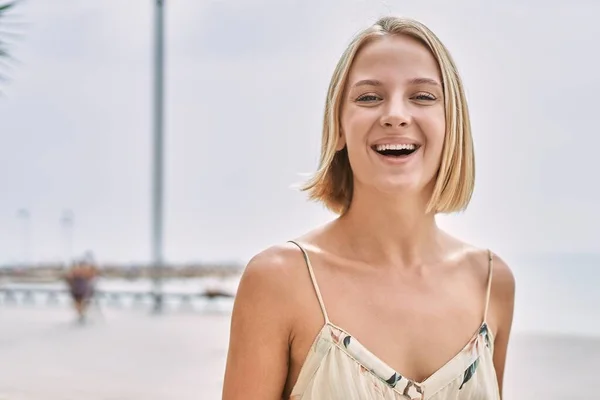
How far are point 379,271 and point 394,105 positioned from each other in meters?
0.36

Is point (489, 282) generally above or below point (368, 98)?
below

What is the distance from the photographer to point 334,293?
6.35 feet

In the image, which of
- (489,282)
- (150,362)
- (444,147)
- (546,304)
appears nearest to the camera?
(444,147)

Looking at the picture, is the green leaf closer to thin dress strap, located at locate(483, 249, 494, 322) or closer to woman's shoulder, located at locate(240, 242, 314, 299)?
thin dress strap, located at locate(483, 249, 494, 322)

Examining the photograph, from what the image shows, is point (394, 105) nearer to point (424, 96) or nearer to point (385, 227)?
point (424, 96)

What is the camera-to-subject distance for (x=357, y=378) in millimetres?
1848

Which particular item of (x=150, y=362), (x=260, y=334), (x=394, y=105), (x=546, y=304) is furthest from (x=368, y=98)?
(x=546, y=304)

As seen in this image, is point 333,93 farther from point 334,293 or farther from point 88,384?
point 88,384

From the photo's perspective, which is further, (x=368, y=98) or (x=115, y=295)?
(x=115, y=295)

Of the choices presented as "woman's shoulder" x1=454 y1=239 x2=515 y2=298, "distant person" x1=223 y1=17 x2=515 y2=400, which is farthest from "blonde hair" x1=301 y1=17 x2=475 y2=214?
"woman's shoulder" x1=454 y1=239 x2=515 y2=298

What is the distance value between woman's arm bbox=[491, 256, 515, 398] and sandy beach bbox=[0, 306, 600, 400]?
813cm

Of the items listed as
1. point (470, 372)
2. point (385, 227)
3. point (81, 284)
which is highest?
point (385, 227)

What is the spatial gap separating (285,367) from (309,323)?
0.10 m

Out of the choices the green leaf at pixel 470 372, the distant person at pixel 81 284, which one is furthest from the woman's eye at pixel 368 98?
the distant person at pixel 81 284
